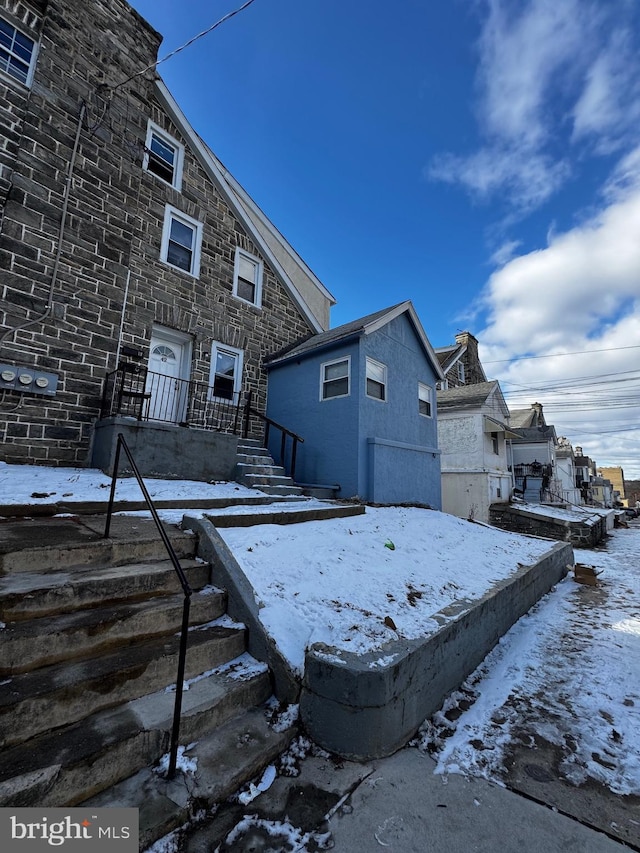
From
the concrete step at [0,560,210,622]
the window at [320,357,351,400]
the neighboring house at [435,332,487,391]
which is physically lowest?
the concrete step at [0,560,210,622]

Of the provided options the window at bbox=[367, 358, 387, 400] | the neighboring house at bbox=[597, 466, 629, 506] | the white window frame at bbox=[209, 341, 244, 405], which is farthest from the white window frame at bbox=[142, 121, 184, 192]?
the neighboring house at bbox=[597, 466, 629, 506]

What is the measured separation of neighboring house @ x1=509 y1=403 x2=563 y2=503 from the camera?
68.0 ft

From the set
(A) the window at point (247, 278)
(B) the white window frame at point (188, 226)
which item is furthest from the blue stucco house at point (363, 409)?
(B) the white window frame at point (188, 226)

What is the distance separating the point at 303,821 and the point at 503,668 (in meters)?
2.73

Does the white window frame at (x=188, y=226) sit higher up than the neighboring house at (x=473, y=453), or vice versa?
the white window frame at (x=188, y=226)

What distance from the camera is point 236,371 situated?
418 inches

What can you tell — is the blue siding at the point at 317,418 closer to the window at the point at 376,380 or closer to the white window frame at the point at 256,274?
the window at the point at 376,380

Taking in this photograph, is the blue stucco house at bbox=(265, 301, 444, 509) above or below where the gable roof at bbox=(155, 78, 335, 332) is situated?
below

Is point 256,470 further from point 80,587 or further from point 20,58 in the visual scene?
point 20,58

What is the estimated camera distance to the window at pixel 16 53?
7.53 meters

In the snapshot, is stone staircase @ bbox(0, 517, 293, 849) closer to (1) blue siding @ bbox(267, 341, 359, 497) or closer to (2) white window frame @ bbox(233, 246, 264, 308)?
(1) blue siding @ bbox(267, 341, 359, 497)

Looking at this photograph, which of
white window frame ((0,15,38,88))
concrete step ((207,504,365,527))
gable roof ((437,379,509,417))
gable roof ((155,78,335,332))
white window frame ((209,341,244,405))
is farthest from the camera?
gable roof ((437,379,509,417))

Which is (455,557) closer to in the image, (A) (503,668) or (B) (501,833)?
(A) (503,668)

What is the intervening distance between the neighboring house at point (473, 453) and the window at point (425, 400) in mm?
5270
